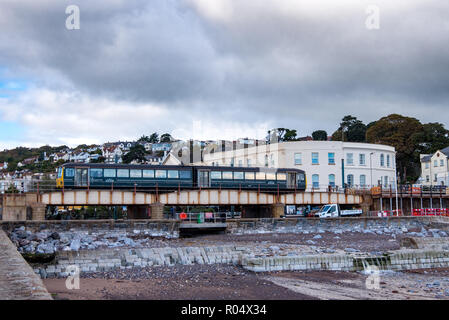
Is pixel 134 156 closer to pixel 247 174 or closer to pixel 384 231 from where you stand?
pixel 247 174

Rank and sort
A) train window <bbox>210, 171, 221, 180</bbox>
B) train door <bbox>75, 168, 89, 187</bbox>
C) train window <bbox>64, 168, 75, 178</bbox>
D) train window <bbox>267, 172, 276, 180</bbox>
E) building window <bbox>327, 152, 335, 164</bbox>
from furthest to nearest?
1. building window <bbox>327, 152, 335, 164</bbox>
2. train window <bbox>267, 172, 276, 180</bbox>
3. train window <bbox>210, 171, 221, 180</bbox>
4. train door <bbox>75, 168, 89, 187</bbox>
5. train window <bbox>64, 168, 75, 178</bbox>

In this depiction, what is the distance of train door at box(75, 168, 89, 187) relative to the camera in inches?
1447

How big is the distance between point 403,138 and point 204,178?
5546 centimetres

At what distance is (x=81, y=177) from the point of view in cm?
3697

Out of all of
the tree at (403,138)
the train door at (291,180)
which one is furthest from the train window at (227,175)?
the tree at (403,138)

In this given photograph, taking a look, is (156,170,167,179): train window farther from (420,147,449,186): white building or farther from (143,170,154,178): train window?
(420,147,449,186): white building

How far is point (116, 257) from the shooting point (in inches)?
722

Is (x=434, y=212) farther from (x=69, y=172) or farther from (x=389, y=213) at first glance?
(x=69, y=172)

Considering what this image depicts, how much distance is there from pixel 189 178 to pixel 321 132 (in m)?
78.1

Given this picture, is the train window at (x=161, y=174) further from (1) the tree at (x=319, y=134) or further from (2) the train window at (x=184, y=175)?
(1) the tree at (x=319, y=134)

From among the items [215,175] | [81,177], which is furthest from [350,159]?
[81,177]

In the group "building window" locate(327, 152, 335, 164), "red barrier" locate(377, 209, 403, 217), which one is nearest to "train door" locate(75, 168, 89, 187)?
"red barrier" locate(377, 209, 403, 217)

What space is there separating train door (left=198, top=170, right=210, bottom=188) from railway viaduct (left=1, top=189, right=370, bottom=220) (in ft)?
7.38

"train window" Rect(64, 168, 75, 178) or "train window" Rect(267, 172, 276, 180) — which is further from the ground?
"train window" Rect(64, 168, 75, 178)
